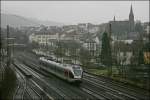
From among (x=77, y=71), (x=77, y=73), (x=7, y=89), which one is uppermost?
(x=77, y=71)

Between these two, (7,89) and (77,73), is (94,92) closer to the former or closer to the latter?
(77,73)

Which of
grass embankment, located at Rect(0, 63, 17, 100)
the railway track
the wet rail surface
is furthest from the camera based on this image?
the railway track

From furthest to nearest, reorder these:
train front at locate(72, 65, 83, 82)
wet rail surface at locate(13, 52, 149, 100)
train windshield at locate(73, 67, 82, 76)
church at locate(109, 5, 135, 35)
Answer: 1. church at locate(109, 5, 135, 35)
2. train windshield at locate(73, 67, 82, 76)
3. train front at locate(72, 65, 83, 82)
4. wet rail surface at locate(13, 52, 149, 100)

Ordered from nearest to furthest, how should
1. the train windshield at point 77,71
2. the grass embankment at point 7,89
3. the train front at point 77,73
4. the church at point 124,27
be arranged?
the grass embankment at point 7,89 → the train front at point 77,73 → the train windshield at point 77,71 → the church at point 124,27

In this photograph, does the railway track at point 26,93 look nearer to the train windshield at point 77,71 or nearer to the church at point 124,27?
the train windshield at point 77,71

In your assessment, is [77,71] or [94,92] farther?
[77,71]

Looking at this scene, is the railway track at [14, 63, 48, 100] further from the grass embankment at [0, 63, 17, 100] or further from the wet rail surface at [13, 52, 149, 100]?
the wet rail surface at [13, 52, 149, 100]

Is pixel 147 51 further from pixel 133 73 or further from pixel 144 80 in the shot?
pixel 144 80

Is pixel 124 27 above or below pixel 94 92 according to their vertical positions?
above

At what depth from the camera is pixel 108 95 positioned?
76.2 ft

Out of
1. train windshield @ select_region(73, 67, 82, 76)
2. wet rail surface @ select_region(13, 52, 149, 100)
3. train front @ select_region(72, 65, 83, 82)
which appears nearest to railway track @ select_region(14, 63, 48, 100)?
wet rail surface @ select_region(13, 52, 149, 100)

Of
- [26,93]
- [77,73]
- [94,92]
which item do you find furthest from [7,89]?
[94,92]

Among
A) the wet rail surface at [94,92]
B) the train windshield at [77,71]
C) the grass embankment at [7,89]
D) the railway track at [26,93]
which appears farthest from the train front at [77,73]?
the grass embankment at [7,89]

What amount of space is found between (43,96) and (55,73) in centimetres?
1252
